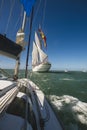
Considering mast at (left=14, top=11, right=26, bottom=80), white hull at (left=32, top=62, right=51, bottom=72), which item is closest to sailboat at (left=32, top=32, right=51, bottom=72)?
white hull at (left=32, top=62, right=51, bottom=72)

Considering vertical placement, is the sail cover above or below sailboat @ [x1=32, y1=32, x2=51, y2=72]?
below

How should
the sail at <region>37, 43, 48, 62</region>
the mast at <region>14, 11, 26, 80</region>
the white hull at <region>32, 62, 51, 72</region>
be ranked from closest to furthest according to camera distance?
the mast at <region>14, 11, 26, 80</region> < the sail at <region>37, 43, 48, 62</region> < the white hull at <region>32, 62, 51, 72</region>

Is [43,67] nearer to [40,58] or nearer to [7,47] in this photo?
[40,58]

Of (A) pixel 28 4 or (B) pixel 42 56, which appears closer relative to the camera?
(A) pixel 28 4

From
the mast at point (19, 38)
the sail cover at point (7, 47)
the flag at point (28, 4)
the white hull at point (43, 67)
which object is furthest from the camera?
the white hull at point (43, 67)

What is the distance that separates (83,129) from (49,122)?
98.5 inches

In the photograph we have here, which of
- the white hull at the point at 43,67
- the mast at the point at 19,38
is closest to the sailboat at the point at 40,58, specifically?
the white hull at the point at 43,67

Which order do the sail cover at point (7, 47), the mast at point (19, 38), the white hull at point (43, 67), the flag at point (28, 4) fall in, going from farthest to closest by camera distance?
the white hull at point (43, 67), the flag at point (28, 4), the mast at point (19, 38), the sail cover at point (7, 47)

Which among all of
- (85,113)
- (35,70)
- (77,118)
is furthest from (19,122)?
(35,70)

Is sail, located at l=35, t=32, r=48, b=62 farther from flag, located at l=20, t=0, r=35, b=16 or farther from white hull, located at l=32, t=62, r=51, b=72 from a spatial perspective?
flag, located at l=20, t=0, r=35, b=16

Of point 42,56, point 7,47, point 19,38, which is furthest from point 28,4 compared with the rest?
point 42,56

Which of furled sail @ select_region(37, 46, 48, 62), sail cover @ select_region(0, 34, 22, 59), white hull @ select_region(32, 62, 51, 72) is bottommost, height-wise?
sail cover @ select_region(0, 34, 22, 59)

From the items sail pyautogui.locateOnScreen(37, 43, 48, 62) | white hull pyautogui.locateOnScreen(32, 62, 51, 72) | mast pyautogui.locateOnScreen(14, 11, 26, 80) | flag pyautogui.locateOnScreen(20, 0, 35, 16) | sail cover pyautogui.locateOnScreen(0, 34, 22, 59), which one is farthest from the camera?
white hull pyautogui.locateOnScreen(32, 62, 51, 72)

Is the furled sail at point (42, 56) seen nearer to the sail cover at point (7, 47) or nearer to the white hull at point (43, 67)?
the white hull at point (43, 67)
